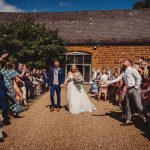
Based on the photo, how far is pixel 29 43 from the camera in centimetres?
2469

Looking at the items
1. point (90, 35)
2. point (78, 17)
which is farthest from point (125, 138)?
point (78, 17)

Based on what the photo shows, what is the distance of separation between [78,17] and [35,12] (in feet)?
15.0

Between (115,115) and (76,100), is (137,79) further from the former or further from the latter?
(76,100)

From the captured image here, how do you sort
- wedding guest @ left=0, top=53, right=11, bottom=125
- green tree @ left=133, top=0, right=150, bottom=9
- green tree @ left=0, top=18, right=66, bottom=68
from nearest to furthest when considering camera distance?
wedding guest @ left=0, top=53, right=11, bottom=125, green tree @ left=0, top=18, right=66, bottom=68, green tree @ left=133, top=0, right=150, bottom=9

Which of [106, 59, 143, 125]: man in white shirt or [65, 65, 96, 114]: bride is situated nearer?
[106, 59, 143, 125]: man in white shirt

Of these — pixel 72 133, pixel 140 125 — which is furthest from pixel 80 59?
pixel 72 133

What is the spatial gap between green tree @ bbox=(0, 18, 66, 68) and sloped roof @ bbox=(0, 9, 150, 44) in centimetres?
375

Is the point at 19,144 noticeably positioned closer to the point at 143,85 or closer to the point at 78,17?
the point at 143,85

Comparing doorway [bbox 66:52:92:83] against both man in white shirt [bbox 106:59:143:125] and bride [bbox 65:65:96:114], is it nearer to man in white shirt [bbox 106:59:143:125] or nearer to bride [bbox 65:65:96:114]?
bride [bbox 65:65:96:114]

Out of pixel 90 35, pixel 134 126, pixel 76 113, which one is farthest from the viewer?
pixel 90 35

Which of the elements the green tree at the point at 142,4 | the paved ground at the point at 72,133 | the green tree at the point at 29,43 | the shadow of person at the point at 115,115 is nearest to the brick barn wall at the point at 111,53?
the green tree at the point at 29,43

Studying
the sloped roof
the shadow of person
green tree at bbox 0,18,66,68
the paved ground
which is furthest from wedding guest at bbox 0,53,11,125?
the sloped roof

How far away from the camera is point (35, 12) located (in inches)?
1329

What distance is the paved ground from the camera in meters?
7.55
